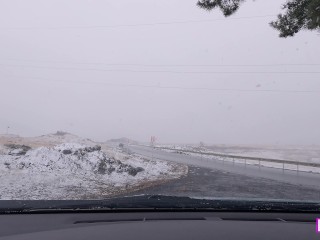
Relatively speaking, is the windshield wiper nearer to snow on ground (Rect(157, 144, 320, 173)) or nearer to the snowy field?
the snowy field

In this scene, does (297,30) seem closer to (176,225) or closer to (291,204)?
(291,204)

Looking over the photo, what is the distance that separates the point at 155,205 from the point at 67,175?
13611mm

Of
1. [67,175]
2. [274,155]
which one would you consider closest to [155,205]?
[67,175]

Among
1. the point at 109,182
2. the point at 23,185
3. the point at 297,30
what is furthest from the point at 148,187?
the point at 297,30

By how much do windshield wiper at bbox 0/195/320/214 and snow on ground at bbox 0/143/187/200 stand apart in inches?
327

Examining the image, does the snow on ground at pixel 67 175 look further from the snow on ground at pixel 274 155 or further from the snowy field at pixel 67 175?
the snow on ground at pixel 274 155

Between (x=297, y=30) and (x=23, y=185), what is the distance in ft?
37.6

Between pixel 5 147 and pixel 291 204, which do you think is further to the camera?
Result: pixel 5 147

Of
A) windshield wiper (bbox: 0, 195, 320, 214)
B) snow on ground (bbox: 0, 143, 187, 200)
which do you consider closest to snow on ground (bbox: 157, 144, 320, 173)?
snow on ground (bbox: 0, 143, 187, 200)

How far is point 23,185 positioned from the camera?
14.5 metres

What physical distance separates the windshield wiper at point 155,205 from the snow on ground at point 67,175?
27.2ft

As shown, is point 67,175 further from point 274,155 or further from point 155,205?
point 274,155

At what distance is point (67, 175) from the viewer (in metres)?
17.4

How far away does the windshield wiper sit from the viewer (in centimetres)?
438
